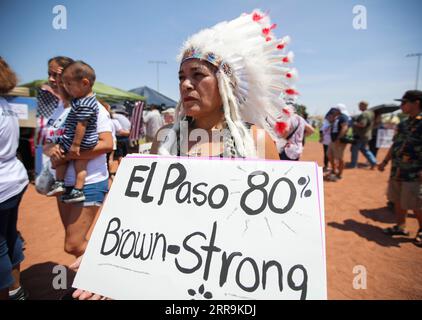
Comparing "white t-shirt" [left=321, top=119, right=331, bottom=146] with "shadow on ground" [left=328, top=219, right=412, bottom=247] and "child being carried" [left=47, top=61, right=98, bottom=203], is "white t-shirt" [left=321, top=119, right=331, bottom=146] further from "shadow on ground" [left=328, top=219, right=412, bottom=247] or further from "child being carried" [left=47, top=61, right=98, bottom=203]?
"child being carried" [left=47, top=61, right=98, bottom=203]

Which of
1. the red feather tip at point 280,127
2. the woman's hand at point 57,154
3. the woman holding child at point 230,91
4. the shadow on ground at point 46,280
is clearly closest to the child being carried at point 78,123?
the woman's hand at point 57,154

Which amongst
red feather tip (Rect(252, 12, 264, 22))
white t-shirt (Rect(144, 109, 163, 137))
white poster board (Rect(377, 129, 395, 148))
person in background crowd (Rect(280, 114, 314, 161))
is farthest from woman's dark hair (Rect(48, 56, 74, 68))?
white poster board (Rect(377, 129, 395, 148))

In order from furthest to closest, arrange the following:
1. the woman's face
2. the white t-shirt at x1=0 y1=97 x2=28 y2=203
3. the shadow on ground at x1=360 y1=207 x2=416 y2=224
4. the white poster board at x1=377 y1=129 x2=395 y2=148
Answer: the white poster board at x1=377 y1=129 x2=395 y2=148 < the shadow on ground at x1=360 y1=207 x2=416 y2=224 < the white t-shirt at x1=0 y1=97 x2=28 y2=203 < the woman's face

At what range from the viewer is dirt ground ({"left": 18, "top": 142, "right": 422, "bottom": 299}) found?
2711 mm

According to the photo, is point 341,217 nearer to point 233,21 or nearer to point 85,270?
point 233,21

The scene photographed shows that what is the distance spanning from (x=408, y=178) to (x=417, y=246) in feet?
3.38

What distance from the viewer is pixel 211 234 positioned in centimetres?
99

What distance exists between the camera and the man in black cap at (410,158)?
3.46 m

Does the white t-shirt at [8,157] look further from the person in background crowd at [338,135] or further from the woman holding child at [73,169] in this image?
the person in background crowd at [338,135]

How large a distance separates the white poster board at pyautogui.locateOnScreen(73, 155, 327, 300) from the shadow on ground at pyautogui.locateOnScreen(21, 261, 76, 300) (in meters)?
2.16

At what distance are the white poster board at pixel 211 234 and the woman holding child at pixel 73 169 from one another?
3.67 feet

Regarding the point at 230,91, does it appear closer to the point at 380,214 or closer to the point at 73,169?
the point at 73,169

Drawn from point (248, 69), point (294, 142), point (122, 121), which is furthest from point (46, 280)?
point (122, 121)
